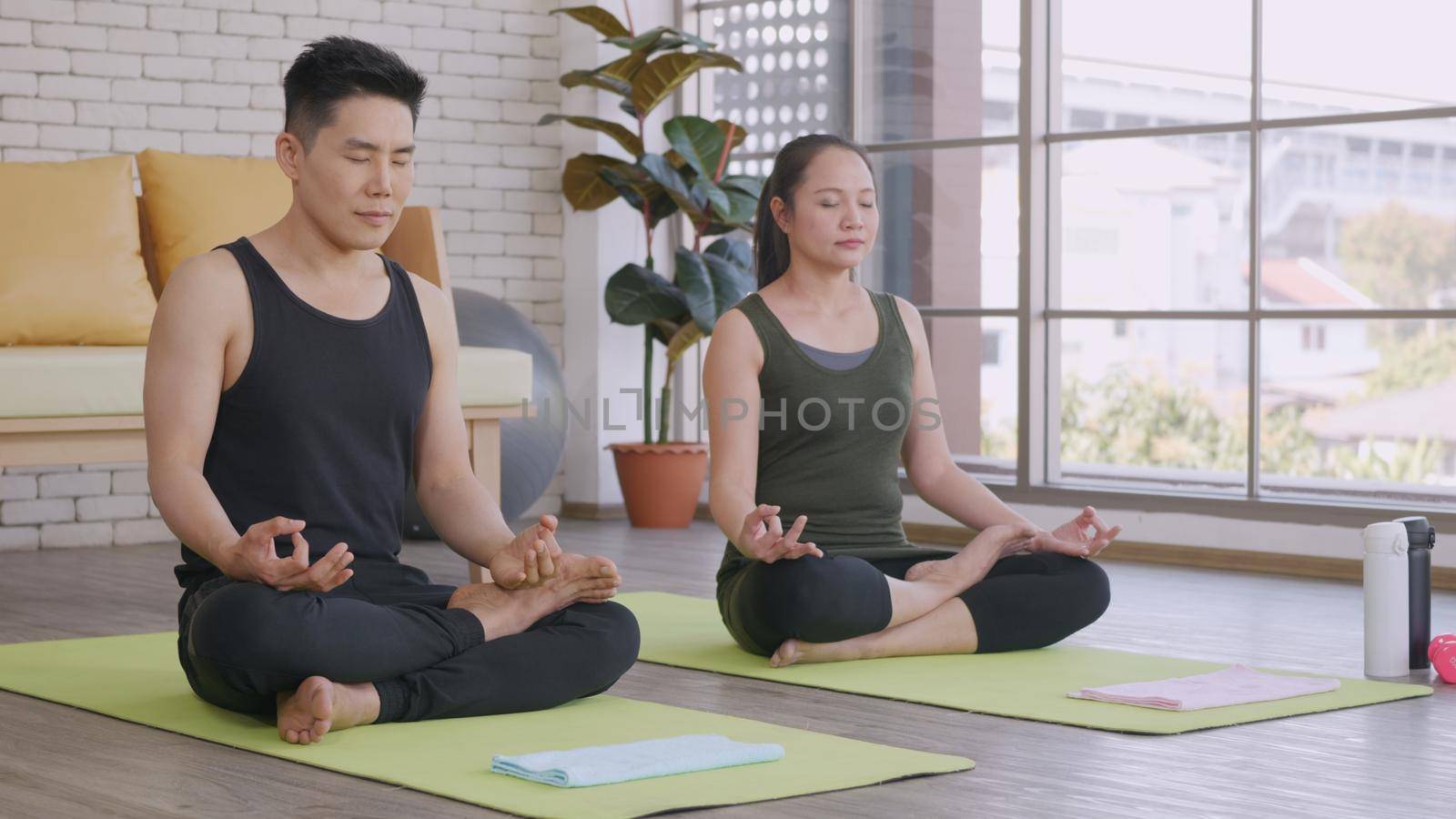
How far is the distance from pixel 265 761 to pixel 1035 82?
11.7 ft

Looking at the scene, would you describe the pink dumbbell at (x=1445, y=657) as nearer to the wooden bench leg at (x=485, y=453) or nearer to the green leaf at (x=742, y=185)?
the wooden bench leg at (x=485, y=453)

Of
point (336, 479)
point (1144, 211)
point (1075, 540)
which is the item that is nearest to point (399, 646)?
point (336, 479)

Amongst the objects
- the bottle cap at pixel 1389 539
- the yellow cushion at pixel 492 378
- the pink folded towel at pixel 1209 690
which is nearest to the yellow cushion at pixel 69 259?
the yellow cushion at pixel 492 378

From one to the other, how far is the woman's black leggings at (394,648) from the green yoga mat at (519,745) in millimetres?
36

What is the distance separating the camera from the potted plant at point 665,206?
17.7ft

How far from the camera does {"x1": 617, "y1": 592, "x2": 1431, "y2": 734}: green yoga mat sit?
2471mm

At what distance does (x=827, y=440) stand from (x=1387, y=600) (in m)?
0.92

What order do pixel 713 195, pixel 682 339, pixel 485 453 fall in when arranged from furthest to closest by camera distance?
pixel 682 339 < pixel 713 195 < pixel 485 453

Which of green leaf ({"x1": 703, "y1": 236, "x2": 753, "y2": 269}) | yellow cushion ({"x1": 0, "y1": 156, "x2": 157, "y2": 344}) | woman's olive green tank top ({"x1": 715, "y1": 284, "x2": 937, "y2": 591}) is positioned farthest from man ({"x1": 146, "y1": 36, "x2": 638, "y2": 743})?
green leaf ({"x1": 703, "y1": 236, "x2": 753, "y2": 269})

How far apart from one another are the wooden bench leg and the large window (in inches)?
67.7

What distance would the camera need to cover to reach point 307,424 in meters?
2.37

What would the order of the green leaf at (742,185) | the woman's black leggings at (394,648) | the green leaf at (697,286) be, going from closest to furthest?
1. the woman's black leggings at (394,648)
2. the green leaf at (697,286)
3. the green leaf at (742,185)

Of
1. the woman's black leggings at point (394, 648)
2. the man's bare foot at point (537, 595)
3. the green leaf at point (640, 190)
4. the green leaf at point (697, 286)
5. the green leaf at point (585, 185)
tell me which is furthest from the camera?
the green leaf at point (585, 185)

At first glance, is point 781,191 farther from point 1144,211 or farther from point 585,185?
point 1144,211
